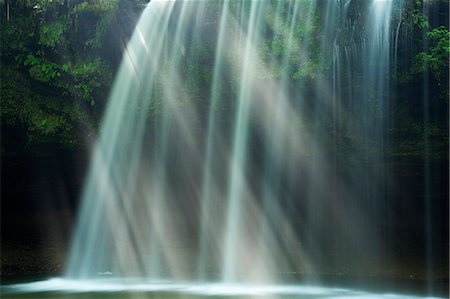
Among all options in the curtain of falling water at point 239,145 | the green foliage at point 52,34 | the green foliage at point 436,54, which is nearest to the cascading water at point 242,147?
the curtain of falling water at point 239,145

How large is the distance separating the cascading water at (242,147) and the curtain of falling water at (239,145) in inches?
0.9

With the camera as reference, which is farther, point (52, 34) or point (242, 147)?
point (242, 147)

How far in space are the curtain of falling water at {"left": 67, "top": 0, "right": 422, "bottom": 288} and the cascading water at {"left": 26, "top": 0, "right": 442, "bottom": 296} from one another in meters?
0.02

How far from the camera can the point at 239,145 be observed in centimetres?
947

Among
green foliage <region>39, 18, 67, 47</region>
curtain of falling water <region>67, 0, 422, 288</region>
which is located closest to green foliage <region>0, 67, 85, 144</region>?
curtain of falling water <region>67, 0, 422, 288</region>

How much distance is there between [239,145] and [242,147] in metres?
0.10

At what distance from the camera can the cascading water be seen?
8234 mm

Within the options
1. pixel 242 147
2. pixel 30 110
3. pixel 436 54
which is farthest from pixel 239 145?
pixel 30 110

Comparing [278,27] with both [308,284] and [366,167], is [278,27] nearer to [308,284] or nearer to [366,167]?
[366,167]

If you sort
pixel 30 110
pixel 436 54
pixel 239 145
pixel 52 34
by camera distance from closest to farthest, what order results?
pixel 436 54 < pixel 52 34 < pixel 30 110 < pixel 239 145

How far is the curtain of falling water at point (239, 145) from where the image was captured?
8.24m

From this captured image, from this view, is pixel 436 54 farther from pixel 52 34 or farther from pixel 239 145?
pixel 52 34

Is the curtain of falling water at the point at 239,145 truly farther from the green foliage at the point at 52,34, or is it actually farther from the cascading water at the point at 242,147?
the green foliage at the point at 52,34

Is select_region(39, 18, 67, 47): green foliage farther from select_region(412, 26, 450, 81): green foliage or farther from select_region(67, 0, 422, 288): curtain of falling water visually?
select_region(412, 26, 450, 81): green foliage
